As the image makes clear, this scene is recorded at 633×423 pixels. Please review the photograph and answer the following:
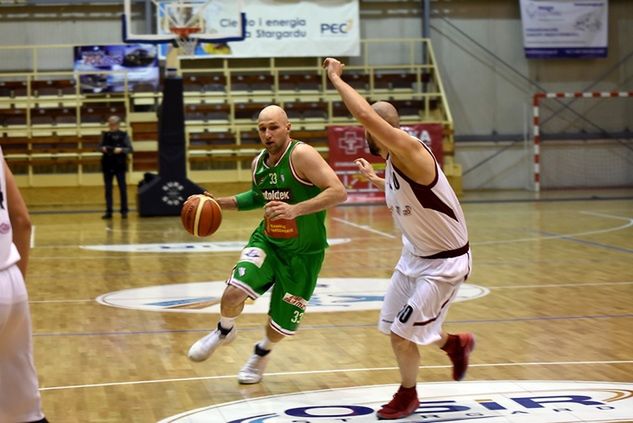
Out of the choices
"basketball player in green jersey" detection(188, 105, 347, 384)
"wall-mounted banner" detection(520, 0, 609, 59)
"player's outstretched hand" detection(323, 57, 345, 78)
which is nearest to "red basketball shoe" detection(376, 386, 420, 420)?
"basketball player in green jersey" detection(188, 105, 347, 384)

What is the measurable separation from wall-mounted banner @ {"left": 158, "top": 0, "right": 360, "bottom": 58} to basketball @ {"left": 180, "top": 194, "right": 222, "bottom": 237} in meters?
17.6

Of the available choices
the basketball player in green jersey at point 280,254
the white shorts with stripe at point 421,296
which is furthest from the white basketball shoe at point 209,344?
the white shorts with stripe at point 421,296

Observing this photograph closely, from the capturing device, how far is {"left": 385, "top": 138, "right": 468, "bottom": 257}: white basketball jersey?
17.4 ft

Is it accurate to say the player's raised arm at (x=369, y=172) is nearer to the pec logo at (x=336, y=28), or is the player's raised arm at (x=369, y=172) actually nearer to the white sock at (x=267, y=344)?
the white sock at (x=267, y=344)

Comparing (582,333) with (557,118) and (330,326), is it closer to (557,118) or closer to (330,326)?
(330,326)

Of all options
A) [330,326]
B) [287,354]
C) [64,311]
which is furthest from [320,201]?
[64,311]

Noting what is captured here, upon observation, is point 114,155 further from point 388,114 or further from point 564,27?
point 388,114

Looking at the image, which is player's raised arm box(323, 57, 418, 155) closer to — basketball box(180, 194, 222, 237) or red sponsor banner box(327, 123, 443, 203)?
basketball box(180, 194, 222, 237)

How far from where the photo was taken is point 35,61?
77.4ft

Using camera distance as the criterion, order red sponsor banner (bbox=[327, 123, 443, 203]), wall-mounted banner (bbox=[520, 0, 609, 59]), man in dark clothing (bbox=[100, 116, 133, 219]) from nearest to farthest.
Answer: man in dark clothing (bbox=[100, 116, 133, 219]), red sponsor banner (bbox=[327, 123, 443, 203]), wall-mounted banner (bbox=[520, 0, 609, 59])

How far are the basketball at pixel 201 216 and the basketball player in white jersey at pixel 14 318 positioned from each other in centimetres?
306

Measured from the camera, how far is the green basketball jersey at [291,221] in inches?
245

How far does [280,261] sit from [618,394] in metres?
2.07

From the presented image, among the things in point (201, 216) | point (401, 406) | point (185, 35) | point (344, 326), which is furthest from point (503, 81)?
point (401, 406)
